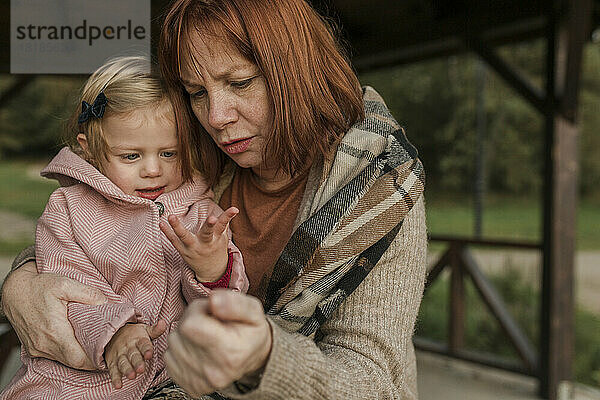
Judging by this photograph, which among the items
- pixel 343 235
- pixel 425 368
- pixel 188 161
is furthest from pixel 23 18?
pixel 425 368

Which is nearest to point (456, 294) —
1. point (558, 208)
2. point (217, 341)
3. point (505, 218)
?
point (558, 208)

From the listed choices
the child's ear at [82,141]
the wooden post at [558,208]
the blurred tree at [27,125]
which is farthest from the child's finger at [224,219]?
the blurred tree at [27,125]

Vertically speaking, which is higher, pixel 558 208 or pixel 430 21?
pixel 430 21

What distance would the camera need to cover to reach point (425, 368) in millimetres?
5082

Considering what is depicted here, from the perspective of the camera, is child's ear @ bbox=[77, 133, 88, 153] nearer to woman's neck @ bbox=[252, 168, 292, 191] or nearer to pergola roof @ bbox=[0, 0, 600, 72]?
woman's neck @ bbox=[252, 168, 292, 191]

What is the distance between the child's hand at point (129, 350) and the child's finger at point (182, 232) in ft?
0.59

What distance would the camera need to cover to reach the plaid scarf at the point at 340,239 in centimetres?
124

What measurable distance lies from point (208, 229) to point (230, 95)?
355 millimetres

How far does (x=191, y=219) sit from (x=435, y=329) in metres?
6.64

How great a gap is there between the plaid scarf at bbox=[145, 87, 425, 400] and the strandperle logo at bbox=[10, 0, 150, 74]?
0.88 m

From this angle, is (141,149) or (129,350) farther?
(141,149)

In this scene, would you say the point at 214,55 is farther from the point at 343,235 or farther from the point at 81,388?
the point at 81,388

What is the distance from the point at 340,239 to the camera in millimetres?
1237

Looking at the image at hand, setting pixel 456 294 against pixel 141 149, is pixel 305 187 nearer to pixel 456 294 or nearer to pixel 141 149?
pixel 141 149
